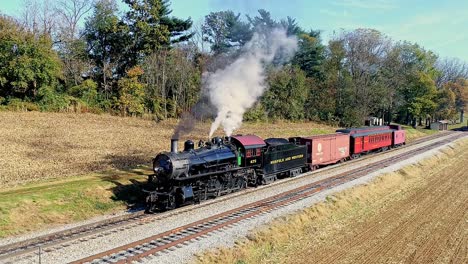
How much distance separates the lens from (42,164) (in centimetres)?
2533

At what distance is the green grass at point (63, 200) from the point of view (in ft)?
54.4

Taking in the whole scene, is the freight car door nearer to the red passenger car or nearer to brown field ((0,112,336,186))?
the red passenger car

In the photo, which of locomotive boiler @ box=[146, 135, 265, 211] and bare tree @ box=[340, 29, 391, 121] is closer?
locomotive boiler @ box=[146, 135, 265, 211]

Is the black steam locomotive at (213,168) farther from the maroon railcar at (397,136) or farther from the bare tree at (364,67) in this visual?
the bare tree at (364,67)

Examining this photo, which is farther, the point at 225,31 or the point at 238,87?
the point at 225,31

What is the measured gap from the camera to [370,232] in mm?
16797

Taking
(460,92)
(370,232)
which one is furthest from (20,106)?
(460,92)

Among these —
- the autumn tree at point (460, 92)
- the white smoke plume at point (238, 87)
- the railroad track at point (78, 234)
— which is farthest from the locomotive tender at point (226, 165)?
the autumn tree at point (460, 92)

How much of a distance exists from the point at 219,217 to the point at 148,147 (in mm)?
17484

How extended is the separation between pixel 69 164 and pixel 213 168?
11.2 meters

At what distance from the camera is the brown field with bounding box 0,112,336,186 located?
2459cm

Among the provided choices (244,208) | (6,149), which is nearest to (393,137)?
(244,208)

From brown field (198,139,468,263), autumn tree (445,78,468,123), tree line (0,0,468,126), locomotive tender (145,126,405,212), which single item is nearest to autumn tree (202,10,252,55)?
tree line (0,0,468,126)

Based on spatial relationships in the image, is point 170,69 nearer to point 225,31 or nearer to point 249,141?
point 225,31
